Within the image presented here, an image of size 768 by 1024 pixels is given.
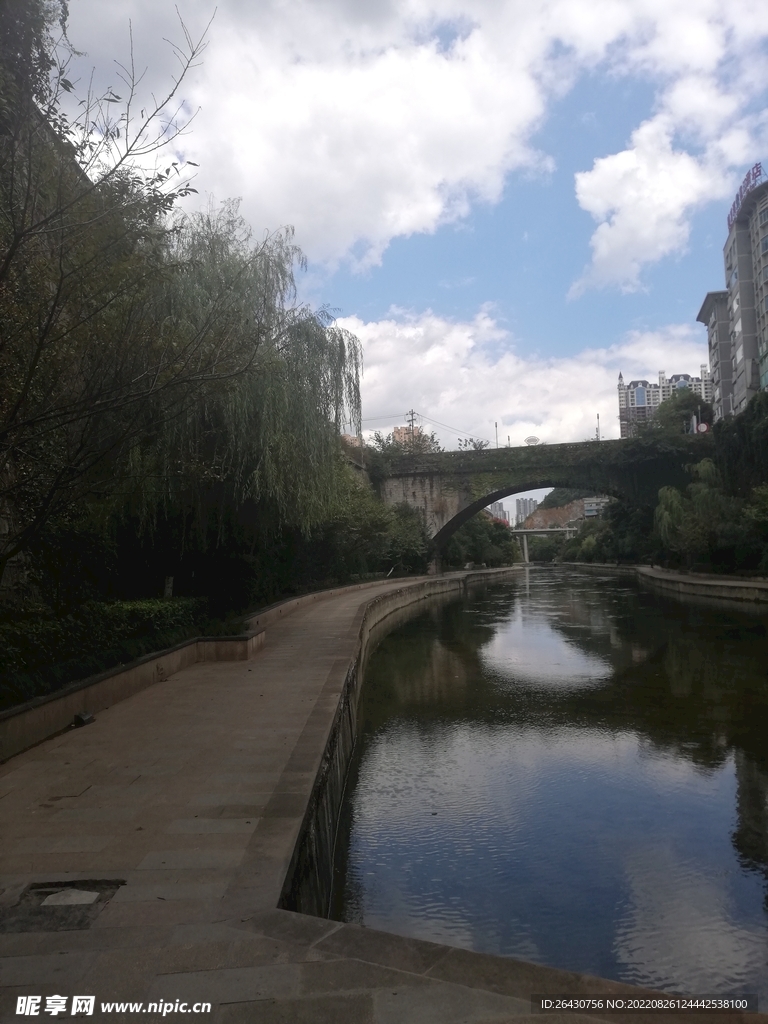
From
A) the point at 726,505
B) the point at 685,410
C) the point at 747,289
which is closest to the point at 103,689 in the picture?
the point at 726,505

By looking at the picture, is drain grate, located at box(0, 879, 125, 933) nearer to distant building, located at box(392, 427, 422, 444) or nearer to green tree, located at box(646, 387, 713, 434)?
distant building, located at box(392, 427, 422, 444)

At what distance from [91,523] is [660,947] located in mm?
6508

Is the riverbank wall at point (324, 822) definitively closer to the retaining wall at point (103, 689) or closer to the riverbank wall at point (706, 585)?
the retaining wall at point (103, 689)

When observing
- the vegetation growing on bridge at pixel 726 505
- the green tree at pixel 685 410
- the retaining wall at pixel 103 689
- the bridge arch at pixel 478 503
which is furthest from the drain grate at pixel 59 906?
the green tree at pixel 685 410

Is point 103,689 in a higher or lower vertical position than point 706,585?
higher

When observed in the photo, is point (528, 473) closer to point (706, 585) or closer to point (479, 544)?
point (706, 585)

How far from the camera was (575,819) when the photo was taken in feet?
17.7

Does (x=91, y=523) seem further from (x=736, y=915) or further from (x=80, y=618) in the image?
(x=736, y=915)

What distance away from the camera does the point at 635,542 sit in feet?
140

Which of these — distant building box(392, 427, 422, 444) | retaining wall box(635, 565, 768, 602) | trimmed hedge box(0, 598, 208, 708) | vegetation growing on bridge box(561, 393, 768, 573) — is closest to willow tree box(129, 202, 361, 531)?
trimmed hedge box(0, 598, 208, 708)

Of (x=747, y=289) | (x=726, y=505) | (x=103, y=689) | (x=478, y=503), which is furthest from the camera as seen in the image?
(x=747, y=289)

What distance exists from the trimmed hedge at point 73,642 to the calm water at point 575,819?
2.54m

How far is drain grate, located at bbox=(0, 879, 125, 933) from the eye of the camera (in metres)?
3.06

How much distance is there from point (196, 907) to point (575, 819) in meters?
3.02
